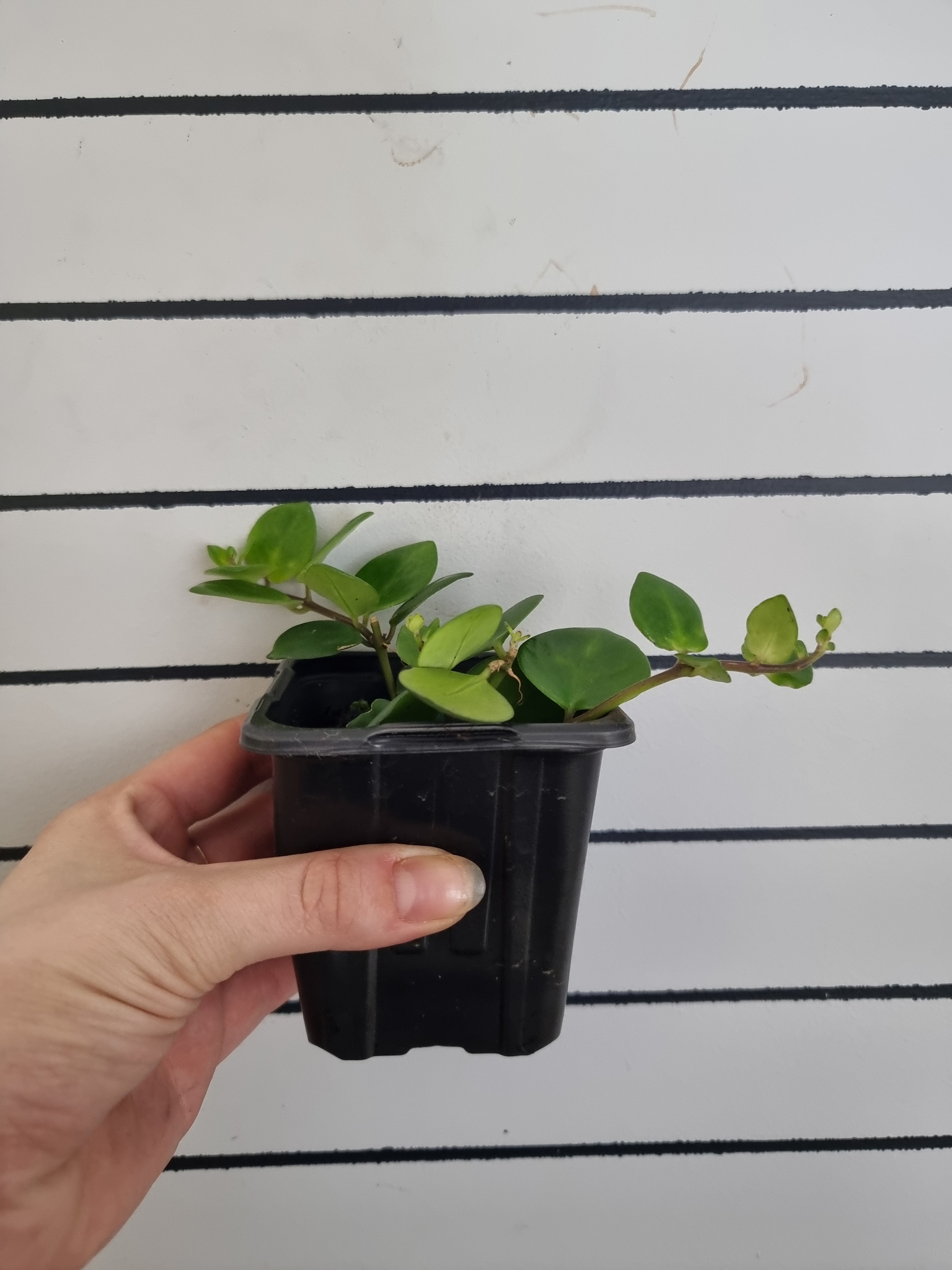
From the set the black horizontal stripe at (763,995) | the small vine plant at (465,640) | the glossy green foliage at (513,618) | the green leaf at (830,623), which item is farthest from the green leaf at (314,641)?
the black horizontal stripe at (763,995)

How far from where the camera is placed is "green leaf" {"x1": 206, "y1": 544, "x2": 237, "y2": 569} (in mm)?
579

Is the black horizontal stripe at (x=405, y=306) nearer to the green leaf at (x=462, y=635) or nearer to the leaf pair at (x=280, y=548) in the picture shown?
the leaf pair at (x=280, y=548)

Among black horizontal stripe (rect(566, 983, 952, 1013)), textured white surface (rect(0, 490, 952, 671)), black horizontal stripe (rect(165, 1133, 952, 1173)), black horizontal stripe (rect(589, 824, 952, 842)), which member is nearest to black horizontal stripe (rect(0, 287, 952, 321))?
textured white surface (rect(0, 490, 952, 671))

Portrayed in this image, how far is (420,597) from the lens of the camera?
55 cm

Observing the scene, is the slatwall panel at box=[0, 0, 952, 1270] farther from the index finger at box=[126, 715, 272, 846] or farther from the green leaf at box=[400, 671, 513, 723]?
the green leaf at box=[400, 671, 513, 723]

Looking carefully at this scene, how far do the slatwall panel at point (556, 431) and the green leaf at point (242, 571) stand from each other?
6 cm

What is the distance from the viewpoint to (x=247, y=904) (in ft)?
1.54

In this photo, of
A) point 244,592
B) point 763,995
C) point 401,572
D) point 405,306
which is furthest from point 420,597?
point 763,995

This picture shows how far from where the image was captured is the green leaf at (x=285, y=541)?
1.89ft

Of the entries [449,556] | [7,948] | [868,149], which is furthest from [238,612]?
[868,149]

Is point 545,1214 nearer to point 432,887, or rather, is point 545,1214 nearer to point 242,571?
point 432,887

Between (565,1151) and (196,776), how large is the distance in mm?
568

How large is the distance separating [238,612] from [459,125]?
431 mm

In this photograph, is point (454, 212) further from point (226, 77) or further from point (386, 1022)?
point (386, 1022)
